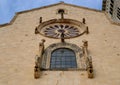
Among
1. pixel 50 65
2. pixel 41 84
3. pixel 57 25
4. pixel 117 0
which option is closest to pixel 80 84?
pixel 41 84

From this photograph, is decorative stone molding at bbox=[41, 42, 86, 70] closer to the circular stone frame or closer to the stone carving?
the stone carving

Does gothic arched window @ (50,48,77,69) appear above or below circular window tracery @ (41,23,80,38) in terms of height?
above

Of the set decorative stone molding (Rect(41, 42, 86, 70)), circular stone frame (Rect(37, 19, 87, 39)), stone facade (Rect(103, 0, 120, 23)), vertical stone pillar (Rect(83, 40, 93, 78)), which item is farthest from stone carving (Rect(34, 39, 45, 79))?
stone facade (Rect(103, 0, 120, 23))

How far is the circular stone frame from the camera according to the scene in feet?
90.7

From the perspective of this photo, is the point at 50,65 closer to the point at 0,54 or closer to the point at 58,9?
the point at 0,54

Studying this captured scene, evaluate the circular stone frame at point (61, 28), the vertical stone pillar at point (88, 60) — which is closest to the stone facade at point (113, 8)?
the circular stone frame at point (61, 28)

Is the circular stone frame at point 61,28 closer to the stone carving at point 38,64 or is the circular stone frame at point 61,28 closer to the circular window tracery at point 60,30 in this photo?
the circular window tracery at point 60,30

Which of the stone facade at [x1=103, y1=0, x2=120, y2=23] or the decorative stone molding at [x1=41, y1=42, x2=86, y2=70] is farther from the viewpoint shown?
the stone facade at [x1=103, y1=0, x2=120, y2=23]

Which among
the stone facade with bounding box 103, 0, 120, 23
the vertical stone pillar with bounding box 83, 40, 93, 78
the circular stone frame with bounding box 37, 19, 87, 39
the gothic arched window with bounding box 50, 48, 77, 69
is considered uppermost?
the vertical stone pillar with bounding box 83, 40, 93, 78

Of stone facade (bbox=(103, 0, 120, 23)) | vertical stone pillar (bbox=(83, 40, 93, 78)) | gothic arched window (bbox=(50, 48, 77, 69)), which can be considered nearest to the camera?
vertical stone pillar (bbox=(83, 40, 93, 78))

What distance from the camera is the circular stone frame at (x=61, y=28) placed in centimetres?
2764

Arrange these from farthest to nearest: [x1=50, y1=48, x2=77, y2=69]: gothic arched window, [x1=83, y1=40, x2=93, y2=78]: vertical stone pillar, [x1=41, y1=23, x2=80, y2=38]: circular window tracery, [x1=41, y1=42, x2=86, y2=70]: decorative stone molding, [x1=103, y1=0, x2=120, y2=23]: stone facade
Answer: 1. [x1=103, y1=0, x2=120, y2=23]: stone facade
2. [x1=41, y1=23, x2=80, y2=38]: circular window tracery
3. [x1=50, y1=48, x2=77, y2=69]: gothic arched window
4. [x1=41, y1=42, x2=86, y2=70]: decorative stone molding
5. [x1=83, y1=40, x2=93, y2=78]: vertical stone pillar

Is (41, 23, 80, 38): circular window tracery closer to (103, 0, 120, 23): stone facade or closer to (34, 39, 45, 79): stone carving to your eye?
(34, 39, 45, 79): stone carving

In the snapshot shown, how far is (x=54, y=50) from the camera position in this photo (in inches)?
965
